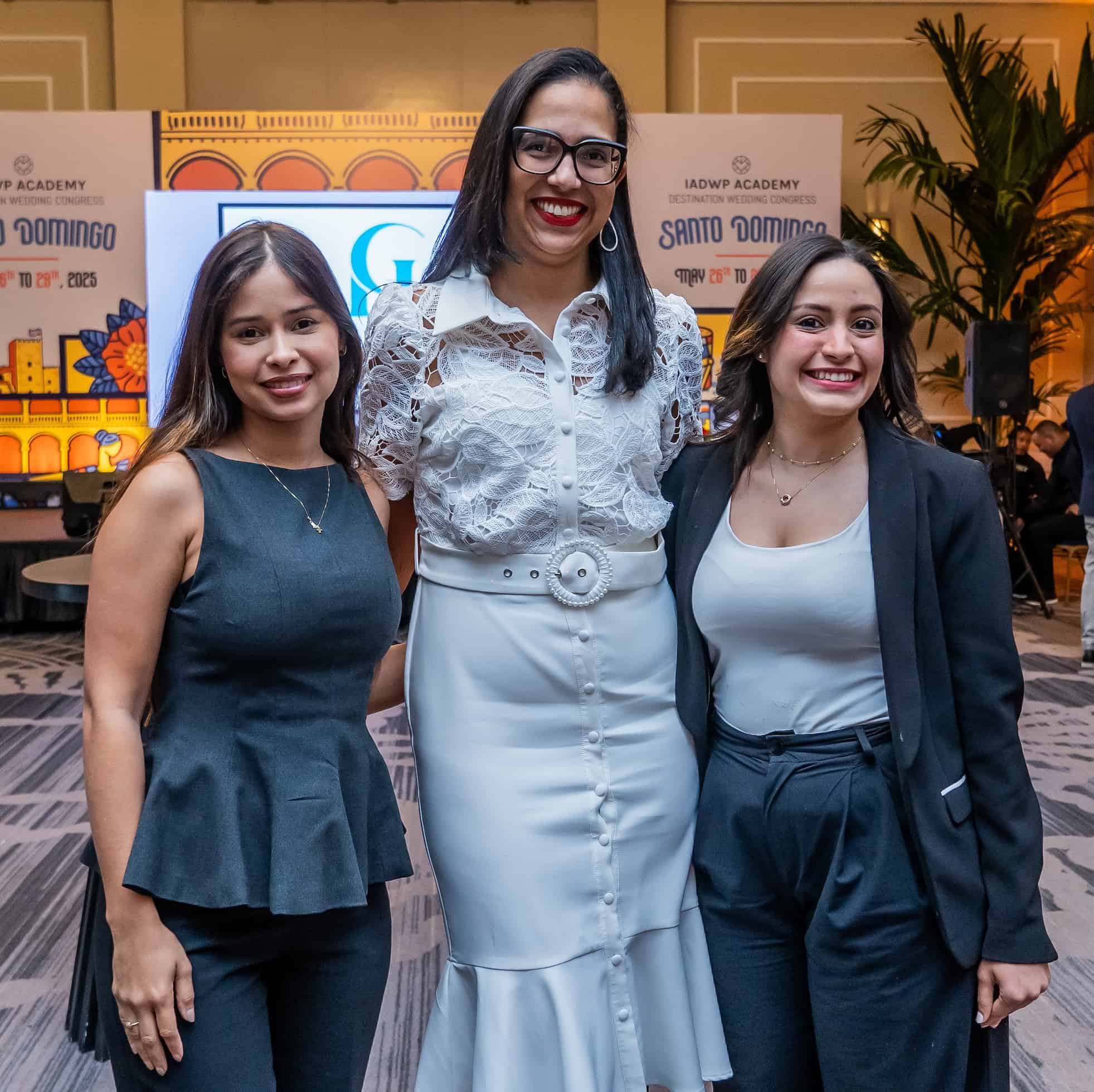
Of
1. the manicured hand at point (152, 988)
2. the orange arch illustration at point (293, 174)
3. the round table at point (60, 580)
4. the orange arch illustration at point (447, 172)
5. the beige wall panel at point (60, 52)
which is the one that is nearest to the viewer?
the manicured hand at point (152, 988)

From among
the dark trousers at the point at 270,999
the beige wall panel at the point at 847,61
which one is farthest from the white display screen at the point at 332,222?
the dark trousers at the point at 270,999

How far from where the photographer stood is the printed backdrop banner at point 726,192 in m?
8.16

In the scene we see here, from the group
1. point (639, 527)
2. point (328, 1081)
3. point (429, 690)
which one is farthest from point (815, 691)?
point (328, 1081)

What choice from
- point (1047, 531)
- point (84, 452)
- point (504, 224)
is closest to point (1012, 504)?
point (1047, 531)

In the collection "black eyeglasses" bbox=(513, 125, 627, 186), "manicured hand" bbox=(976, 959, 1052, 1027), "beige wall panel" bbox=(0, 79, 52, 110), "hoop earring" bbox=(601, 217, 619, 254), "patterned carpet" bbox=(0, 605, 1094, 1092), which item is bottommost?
"patterned carpet" bbox=(0, 605, 1094, 1092)

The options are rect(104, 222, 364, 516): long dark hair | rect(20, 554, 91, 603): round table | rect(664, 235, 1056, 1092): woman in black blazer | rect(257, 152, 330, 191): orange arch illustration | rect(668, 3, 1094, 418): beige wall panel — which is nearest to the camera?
rect(104, 222, 364, 516): long dark hair

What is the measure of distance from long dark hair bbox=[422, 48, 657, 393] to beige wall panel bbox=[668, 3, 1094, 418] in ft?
25.8

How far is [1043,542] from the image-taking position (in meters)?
8.12

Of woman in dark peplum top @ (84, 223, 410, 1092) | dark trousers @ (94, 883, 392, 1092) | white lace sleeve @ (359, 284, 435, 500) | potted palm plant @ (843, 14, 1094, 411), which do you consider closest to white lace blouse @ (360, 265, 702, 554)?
white lace sleeve @ (359, 284, 435, 500)

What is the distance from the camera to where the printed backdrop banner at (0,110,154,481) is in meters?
8.29

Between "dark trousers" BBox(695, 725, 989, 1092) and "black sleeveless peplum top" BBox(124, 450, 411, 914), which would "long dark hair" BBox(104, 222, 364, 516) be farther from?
"dark trousers" BBox(695, 725, 989, 1092)

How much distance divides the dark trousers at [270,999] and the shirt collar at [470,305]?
0.76 m

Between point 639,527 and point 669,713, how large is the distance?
0.26 meters

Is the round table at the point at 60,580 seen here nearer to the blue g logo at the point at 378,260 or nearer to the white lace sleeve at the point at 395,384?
the white lace sleeve at the point at 395,384
